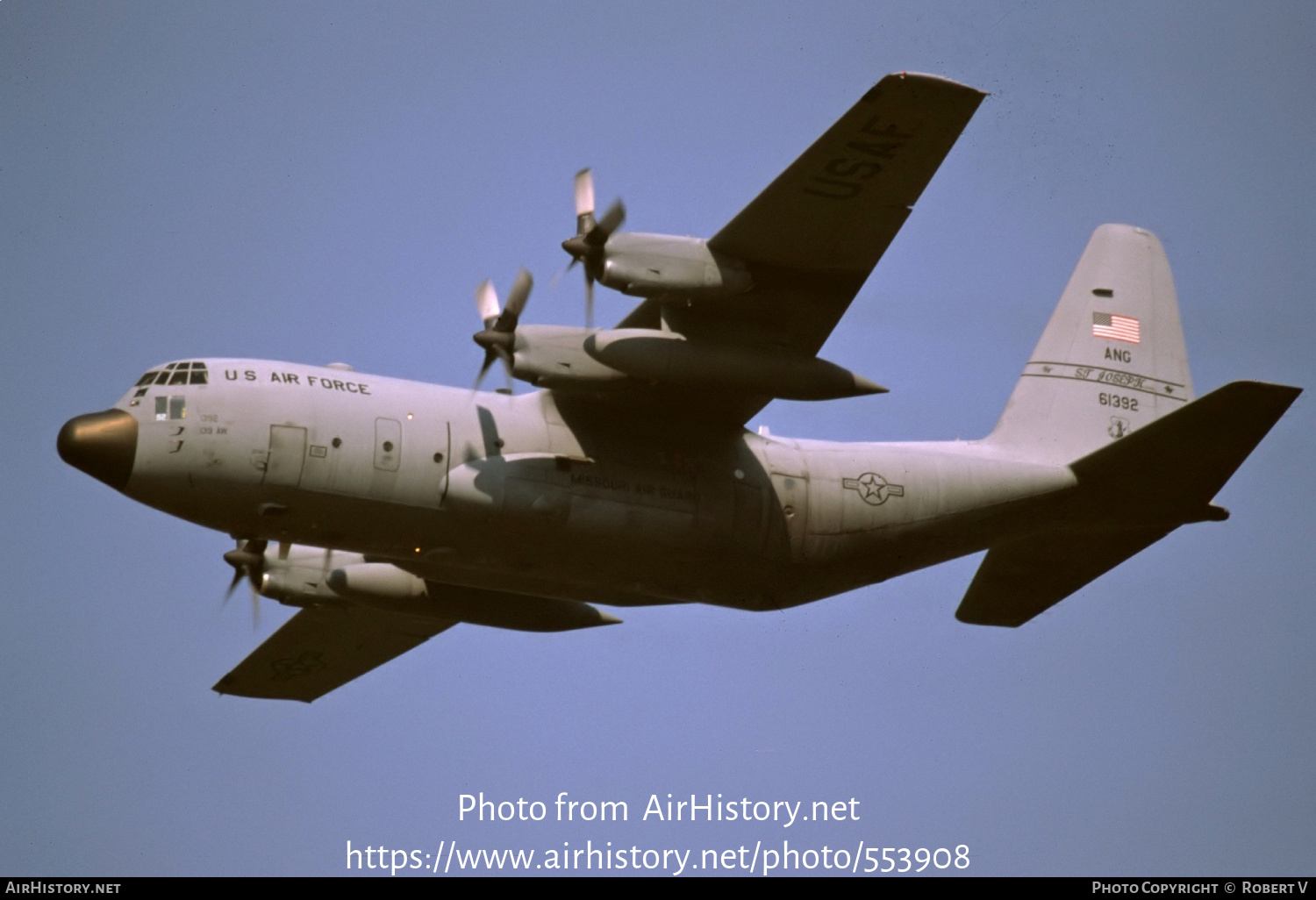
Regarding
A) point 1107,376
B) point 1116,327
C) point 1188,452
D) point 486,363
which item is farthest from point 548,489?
point 1116,327

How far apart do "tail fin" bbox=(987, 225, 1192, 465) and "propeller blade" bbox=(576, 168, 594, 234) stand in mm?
6341

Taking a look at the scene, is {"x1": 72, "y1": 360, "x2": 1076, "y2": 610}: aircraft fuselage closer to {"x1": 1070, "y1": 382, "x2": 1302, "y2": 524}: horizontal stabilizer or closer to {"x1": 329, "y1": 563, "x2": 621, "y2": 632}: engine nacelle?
{"x1": 1070, "y1": 382, "x2": 1302, "y2": 524}: horizontal stabilizer

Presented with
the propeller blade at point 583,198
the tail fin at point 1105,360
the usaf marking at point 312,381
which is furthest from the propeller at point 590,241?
the tail fin at point 1105,360

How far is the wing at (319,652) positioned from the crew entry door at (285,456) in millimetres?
5815

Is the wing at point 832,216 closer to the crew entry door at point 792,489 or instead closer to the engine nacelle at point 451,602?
the crew entry door at point 792,489

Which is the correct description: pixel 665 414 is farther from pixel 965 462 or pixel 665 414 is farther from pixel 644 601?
pixel 965 462

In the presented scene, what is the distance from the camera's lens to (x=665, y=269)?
18.1 meters

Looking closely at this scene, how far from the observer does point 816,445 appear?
20.5m

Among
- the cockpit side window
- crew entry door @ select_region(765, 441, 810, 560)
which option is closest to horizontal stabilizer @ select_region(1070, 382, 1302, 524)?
crew entry door @ select_region(765, 441, 810, 560)

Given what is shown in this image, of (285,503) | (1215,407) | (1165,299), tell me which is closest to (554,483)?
(285,503)

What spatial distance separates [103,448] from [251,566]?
3.47 meters

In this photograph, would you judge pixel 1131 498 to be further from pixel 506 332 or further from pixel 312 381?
pixel 312 381

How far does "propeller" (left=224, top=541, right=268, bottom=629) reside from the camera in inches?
825

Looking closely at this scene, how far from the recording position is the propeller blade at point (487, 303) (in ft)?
63.9
